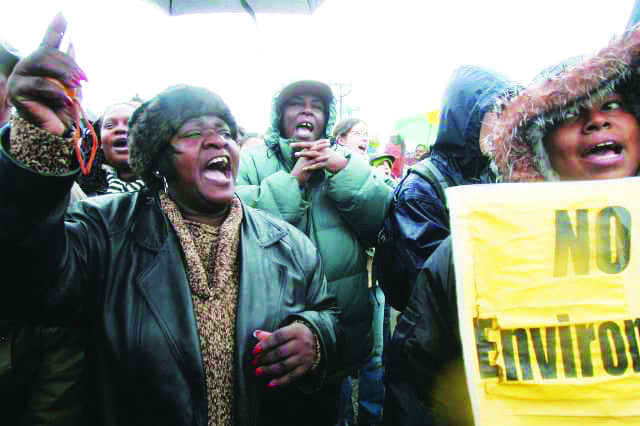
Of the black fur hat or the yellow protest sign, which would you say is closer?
the yellow protest sign

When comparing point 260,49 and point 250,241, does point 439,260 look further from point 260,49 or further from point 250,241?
point 260,49

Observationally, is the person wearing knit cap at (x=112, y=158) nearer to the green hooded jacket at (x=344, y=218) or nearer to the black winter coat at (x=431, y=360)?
the green hooded jacket at (x=344, y=218)

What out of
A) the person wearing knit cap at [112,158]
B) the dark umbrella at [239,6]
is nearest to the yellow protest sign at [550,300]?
the person wearing knit cap at [112,158]

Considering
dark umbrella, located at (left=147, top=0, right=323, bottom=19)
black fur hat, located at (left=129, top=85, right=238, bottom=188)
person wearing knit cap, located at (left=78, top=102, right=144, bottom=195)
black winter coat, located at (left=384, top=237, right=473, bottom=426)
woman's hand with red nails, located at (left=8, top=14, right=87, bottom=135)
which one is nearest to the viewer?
woman's hand with red nails, located at (left=8, top=14, right=87, bottom=135)

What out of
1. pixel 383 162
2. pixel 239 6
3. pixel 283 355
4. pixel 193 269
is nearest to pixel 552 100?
pixel 283 355

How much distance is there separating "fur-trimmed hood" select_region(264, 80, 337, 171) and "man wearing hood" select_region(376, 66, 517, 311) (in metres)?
0.75

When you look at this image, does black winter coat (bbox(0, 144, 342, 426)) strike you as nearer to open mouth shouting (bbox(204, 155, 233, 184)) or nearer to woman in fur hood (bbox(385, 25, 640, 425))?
open mouth shouting (bbox(204, 155, 233, 184))

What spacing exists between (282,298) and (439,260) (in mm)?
617

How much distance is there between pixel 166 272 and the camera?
1.39 meters

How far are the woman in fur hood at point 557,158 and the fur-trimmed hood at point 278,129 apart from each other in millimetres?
1498

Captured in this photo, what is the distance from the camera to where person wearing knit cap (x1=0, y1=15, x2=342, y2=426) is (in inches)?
37.9

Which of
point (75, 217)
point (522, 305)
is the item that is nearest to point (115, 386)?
→ point (75, 217)

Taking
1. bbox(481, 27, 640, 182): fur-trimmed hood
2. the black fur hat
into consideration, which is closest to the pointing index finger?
the black fur hat

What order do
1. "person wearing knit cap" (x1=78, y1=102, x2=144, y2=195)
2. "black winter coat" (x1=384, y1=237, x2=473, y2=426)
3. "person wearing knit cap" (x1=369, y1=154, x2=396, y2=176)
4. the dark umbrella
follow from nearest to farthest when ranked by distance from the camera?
"black winter coat" (x1=384, y1=237, x2=473, y2=426) → "person wearing knit cap" (x1=78, y1=102, x2=144, y2=195) → the dark umbrella → "person wearing knit cap" (x1=369, y1=154, x2=396, y2=176)
